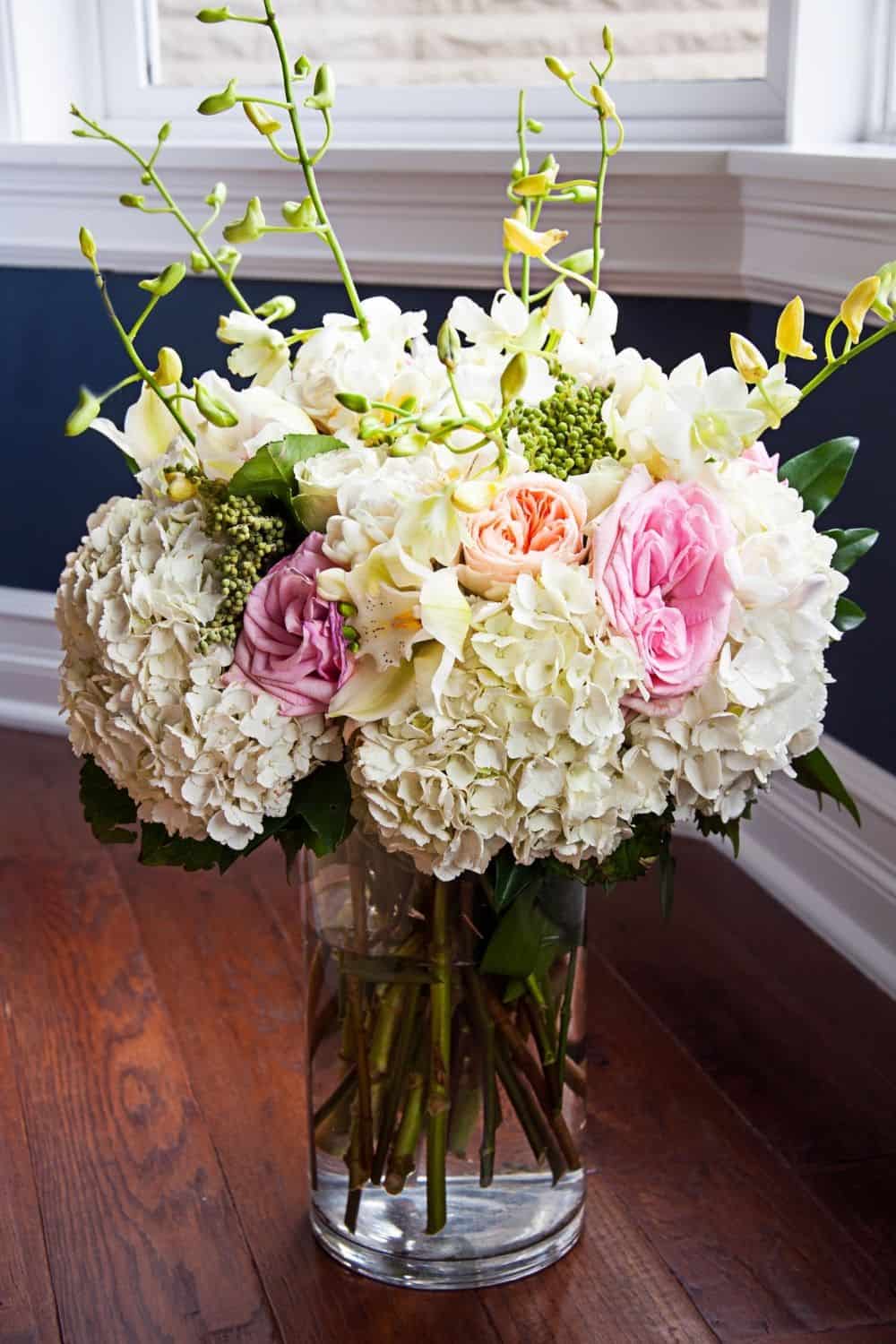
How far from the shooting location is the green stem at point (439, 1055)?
1067mm

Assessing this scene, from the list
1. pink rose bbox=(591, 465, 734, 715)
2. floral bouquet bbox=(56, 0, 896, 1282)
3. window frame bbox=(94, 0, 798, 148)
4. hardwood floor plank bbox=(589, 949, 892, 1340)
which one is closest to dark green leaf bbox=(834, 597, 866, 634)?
floral bouquet bbox=(56, 0, 896, 1282)

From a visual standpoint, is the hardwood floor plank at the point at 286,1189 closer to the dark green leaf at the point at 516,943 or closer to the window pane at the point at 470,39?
the dark green leaf at the point at 516,943

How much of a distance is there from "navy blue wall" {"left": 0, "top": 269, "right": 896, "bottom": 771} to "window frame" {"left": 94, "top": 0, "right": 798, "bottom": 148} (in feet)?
0.79

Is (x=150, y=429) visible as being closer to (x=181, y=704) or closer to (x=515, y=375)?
(x=181, y=704)

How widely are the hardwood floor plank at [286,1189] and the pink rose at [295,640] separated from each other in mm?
548

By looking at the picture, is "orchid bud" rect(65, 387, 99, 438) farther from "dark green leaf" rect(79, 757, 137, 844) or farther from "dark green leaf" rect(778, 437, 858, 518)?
"dark green leaf" rect(778, 437, 858, 518)

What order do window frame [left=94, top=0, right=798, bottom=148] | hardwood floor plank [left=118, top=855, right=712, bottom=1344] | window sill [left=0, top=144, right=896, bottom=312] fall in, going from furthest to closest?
window frame [left=94, top=0, right=798, bottom=148]
window sill [left=0, top=144, right=896, bottom=312]
hardwood floor plank [left=118, top=855, right=712, bottom=1344]

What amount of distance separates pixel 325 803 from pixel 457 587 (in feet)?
0.59

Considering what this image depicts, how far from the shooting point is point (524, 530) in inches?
34.3

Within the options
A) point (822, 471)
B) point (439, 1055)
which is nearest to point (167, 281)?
point (822, 471)

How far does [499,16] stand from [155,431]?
147cm

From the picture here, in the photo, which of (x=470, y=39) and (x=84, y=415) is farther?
(x=470, y=39)

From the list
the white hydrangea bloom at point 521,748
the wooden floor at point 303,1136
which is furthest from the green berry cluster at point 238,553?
the wooden floor at point 303,1136

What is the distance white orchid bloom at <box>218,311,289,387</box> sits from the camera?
37.1 inches
